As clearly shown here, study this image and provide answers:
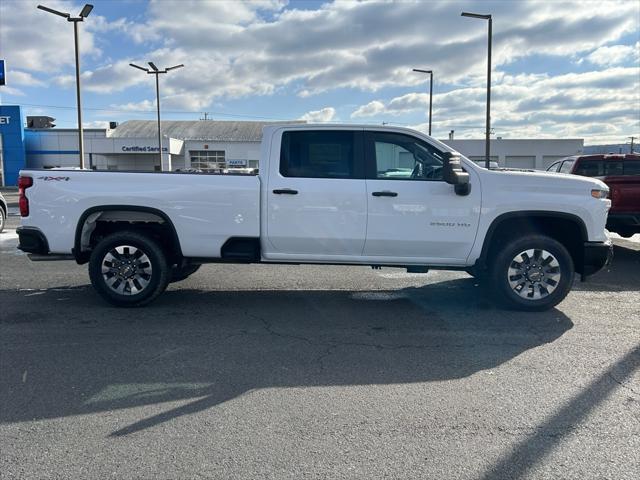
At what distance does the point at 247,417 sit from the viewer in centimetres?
364

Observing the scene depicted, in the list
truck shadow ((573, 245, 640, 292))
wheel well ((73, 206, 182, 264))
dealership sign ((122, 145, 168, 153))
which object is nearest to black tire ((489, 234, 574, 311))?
truck shadow ((573, 245, 640, 292))

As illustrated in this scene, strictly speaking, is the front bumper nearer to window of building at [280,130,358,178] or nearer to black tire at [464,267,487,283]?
black tire at [464,267,487,283]

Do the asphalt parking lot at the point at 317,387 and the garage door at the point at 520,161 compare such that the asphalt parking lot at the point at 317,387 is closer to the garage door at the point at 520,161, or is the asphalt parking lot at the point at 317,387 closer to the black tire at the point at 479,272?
the black tire at the point at 479,272

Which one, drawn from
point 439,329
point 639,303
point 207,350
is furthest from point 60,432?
point 639,303

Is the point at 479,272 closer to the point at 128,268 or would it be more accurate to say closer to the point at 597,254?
the point at 597,254

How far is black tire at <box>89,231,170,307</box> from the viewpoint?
623cm

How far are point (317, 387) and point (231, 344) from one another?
129 centimetres

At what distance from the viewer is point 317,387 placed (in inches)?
163

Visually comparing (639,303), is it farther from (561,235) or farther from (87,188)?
(87,188)

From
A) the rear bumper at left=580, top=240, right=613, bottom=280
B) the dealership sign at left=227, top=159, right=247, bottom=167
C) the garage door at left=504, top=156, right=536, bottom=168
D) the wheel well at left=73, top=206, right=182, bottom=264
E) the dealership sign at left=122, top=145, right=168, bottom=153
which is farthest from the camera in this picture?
the garage door at left=504, top=156, right=536, bottom=168

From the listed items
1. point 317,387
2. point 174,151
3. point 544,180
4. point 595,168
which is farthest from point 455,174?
point 174,151

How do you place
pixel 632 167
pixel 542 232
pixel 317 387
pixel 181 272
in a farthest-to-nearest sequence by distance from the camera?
1. pixel 632 167
2. pixel 181 272
3. pixel 542 232
4. pixel 317 387

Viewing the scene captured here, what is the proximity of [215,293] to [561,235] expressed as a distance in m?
4.39

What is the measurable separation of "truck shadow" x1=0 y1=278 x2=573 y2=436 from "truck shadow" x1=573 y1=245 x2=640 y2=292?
1.86 m
